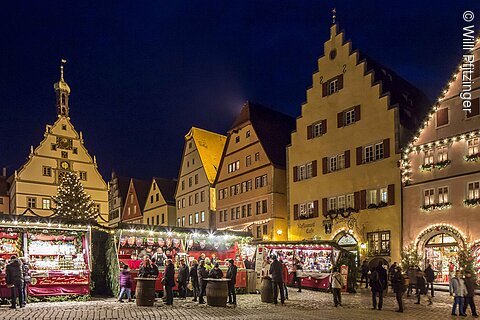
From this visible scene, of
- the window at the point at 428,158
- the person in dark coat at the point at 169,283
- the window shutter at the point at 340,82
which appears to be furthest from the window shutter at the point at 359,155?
the person in dark coat at the point at 169,283

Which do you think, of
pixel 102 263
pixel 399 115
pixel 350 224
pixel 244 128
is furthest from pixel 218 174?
pixel 102 263

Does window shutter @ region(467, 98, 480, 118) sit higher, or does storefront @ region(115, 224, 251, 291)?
window shutter @ region(467, 98, 480, 118)

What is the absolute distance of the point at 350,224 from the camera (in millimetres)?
33656

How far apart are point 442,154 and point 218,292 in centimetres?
1644

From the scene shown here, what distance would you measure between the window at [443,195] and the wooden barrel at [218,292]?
15.1 meters

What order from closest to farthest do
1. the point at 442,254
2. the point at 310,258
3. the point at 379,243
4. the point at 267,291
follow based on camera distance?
the point at 267,291
the point at 310,258
the point at 442,254
the point at 379,243

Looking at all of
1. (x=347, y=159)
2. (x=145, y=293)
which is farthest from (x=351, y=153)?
(x=145, y=293)

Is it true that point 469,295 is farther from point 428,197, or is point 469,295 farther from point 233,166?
point 233,166

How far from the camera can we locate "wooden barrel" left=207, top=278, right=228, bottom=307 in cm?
1848

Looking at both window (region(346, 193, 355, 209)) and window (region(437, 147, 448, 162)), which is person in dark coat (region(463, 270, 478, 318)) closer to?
window (region(437, 147, 448, 162))

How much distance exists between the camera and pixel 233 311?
17312mm

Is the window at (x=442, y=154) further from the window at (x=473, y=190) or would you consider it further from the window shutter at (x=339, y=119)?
the window shutter at (x=339, y=119)

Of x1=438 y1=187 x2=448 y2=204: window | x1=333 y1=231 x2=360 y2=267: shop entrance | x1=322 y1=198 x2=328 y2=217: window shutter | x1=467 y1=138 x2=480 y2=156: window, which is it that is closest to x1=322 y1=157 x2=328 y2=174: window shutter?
x1=322 y1=198 x2=328 y2=217: window shutter

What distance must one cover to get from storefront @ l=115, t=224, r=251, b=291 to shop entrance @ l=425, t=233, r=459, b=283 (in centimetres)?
1012
